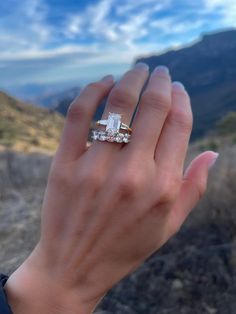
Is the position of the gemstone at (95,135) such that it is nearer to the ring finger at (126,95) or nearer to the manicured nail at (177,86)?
the ring finger at (126,95)

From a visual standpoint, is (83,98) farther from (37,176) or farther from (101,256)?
(37,176)

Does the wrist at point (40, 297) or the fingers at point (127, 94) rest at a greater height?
the fingers at point (127, 94)

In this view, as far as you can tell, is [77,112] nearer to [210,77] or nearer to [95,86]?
[95,86]

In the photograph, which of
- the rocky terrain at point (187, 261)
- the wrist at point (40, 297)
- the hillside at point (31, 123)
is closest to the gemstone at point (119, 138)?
the wrist at point (40, 297)

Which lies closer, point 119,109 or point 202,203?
point 119,109

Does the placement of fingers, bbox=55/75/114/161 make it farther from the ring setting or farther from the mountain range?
the mountain range

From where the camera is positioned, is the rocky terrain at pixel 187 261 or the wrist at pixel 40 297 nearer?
the wrist at pixel 40 297

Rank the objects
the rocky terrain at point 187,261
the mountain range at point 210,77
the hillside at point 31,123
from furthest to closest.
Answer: the mountain range at point 210,77, the hillside at point 31,123, the rocky terrain at point 187,261

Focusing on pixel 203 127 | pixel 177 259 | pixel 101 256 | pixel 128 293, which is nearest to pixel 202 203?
pixel 177 259

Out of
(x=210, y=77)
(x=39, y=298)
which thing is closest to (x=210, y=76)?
(x=210, y=77)
